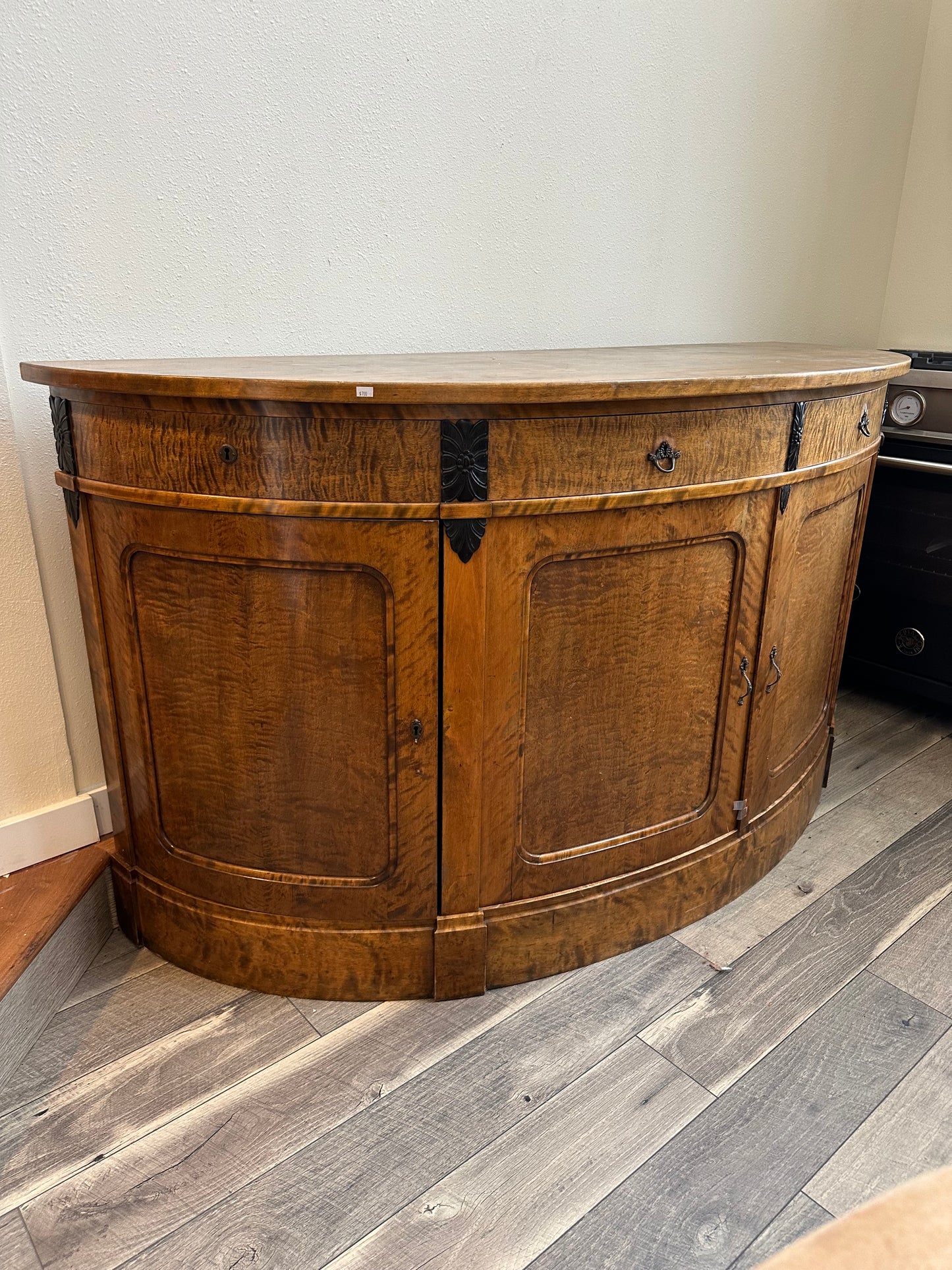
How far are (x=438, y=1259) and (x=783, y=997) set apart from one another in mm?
739

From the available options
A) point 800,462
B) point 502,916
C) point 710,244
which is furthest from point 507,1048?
point 710,244

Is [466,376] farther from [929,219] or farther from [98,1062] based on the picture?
[929,219]

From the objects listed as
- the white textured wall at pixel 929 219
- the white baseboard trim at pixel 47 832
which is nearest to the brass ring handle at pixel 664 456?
the white baseboard trim at pixel 47 832

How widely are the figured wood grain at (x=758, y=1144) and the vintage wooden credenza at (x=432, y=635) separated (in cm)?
34

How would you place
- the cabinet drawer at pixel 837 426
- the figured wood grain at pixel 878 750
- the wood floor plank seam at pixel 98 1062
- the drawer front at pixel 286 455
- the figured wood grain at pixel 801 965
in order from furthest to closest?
1. the figured wood grain at pixel 878 750
2. the cabinet drawer at pixel 837 426
3. the figured wood grain at pixel 801 965
4. the wood floor plank seam at pixel 98 1062
5. the drawer front at pixel 286 455

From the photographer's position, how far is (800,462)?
4.98 feet

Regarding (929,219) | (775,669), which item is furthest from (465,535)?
(929,219)

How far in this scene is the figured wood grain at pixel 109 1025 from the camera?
1323 mm

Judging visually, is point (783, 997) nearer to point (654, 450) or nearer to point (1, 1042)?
point (654, 450)

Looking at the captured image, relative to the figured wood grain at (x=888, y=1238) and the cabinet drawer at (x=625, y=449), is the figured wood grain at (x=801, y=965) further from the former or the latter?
the figured wood grain at (x=888, y=1238)

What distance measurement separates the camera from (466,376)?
4.03ft

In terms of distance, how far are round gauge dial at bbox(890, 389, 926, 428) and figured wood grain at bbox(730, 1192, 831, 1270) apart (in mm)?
1860

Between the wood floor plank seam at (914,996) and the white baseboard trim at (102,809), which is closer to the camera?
the wood floor plank seam at (914,996)

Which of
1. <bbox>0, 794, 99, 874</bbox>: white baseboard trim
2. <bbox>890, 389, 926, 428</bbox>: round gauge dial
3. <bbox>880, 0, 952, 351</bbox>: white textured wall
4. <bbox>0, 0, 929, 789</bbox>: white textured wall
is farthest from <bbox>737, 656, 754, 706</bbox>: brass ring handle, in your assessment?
<bbox>880, 0, 952, 351</bbox>: white textured wall
